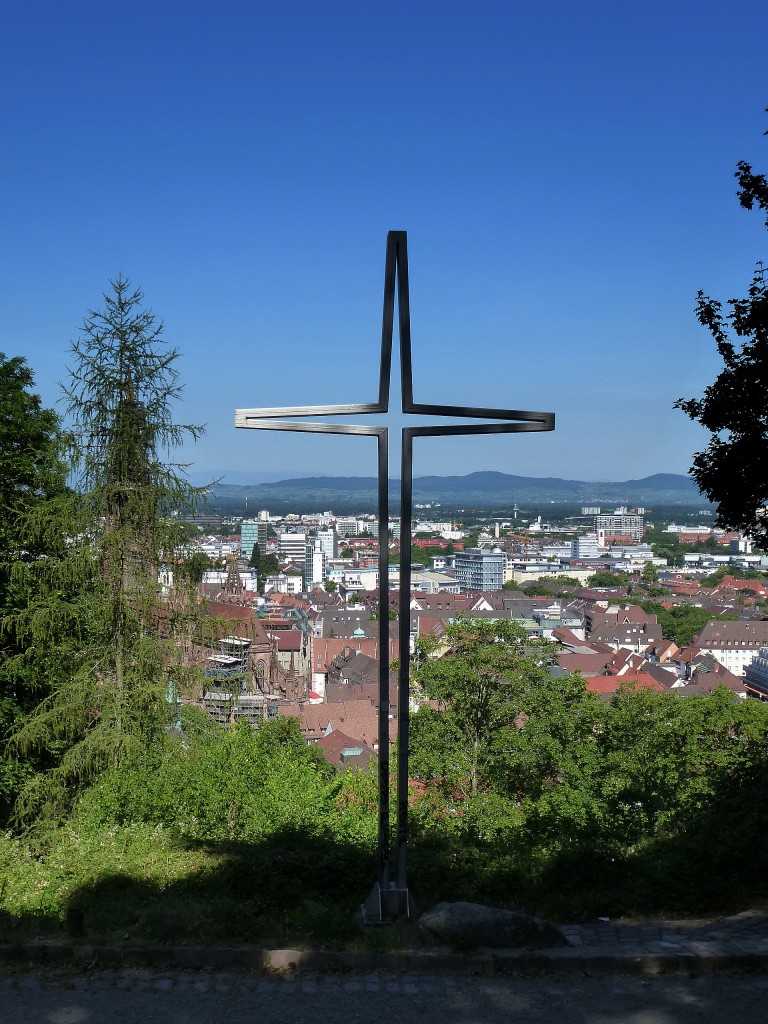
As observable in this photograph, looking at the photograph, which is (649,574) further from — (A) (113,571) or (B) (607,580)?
(A) (113,571)

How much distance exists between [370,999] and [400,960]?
1.22 ft

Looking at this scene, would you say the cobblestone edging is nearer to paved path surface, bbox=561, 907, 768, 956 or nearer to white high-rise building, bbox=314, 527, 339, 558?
paved path surface, bbox=561, 907, 768, 956

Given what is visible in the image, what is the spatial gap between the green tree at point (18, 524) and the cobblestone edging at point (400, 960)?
21.2ft

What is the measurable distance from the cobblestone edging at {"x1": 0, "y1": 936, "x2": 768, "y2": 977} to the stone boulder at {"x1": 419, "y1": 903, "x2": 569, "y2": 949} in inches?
3.9

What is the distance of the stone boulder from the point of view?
4758mm

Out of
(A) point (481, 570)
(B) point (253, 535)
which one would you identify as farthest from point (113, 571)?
(B) point (253, 535)

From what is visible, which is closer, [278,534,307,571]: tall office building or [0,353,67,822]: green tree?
[0,353,67,822]: green tree

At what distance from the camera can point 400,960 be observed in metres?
4.59

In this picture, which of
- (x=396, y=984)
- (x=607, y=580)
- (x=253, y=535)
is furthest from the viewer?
(x=253, y=535)

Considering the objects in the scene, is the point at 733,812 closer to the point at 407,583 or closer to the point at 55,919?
the point at 407,583

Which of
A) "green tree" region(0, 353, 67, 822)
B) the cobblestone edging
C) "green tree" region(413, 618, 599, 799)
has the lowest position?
"green tree" region(413, 618, 599, 799)

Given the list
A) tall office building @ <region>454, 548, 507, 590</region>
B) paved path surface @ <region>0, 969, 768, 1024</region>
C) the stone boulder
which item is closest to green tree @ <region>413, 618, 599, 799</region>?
the stone boulder

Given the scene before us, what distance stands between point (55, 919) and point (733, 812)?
4.99 m

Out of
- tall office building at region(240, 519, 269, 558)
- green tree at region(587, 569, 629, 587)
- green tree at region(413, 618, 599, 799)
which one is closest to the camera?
green tree at region(413, 618, 599, 799)
